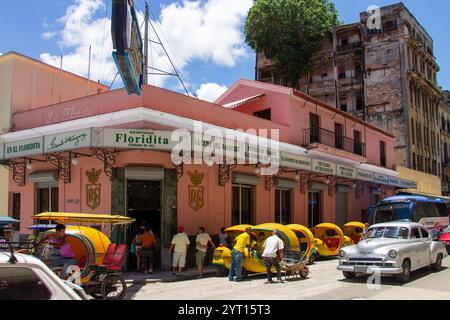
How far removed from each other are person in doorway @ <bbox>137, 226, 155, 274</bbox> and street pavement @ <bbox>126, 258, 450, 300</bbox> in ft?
4.99

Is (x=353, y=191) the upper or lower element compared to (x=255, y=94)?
lower

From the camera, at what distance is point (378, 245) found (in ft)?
42.6

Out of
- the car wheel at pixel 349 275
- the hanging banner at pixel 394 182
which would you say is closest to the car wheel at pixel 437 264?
the car wheel at pixel 349 275

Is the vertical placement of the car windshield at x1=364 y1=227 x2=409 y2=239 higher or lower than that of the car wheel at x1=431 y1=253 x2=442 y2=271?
higher

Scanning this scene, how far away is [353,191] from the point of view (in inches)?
1146

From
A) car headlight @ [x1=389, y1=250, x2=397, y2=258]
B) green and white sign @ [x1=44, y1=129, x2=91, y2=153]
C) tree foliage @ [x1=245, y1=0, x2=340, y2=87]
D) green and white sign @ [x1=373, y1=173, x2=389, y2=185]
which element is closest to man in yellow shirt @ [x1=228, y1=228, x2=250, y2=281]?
car headlight @ [x1=389, y1=250, x2=397, y2=258]

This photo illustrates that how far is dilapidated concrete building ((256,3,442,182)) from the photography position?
43219mm

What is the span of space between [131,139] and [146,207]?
10.6 ft

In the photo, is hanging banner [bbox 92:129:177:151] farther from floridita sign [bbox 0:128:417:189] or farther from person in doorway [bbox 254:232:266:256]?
person in doorway [bbox 254:232:266:256]

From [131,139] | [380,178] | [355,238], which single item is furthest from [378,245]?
[380,178]

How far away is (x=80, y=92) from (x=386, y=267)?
17825mm
